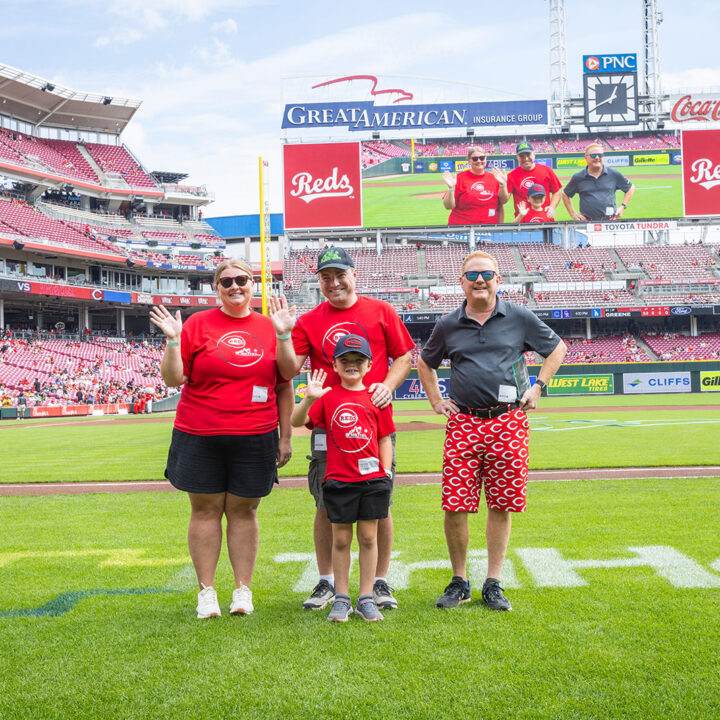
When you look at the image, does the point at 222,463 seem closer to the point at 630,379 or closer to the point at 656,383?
the point at 630,379

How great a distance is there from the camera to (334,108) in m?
48.2

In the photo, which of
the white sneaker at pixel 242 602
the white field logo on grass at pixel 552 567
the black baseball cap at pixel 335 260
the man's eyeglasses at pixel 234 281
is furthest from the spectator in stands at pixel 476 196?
the white sneaker at pixel 242 602

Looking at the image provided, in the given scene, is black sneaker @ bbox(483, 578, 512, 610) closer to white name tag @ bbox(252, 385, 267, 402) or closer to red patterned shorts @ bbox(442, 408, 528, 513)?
red patterned shorts @ bbox(442, 408, 528, 513)

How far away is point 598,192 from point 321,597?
4548 centimetres

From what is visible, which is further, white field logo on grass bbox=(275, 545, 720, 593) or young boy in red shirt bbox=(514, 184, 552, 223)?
young boy in red shirt bbox=(514, 184, 552, 223)

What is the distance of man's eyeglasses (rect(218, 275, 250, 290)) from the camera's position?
444 centimetres

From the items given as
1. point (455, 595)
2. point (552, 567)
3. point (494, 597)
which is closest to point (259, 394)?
point (455, 595)

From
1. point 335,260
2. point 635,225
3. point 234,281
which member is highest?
point 635,225

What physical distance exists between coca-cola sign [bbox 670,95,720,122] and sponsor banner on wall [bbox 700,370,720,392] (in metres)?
20.8

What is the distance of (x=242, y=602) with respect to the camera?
4328 mm

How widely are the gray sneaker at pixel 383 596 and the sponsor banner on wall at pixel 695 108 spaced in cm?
5295

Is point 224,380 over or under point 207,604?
over

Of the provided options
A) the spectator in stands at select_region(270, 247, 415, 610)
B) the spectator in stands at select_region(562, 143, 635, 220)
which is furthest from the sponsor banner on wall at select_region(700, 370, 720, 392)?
the spectator in stands at select_region(270, 247, 415, 610)

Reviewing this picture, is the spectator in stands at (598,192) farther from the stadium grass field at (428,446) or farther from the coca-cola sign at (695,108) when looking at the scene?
the stadium grass field at (428,446)
